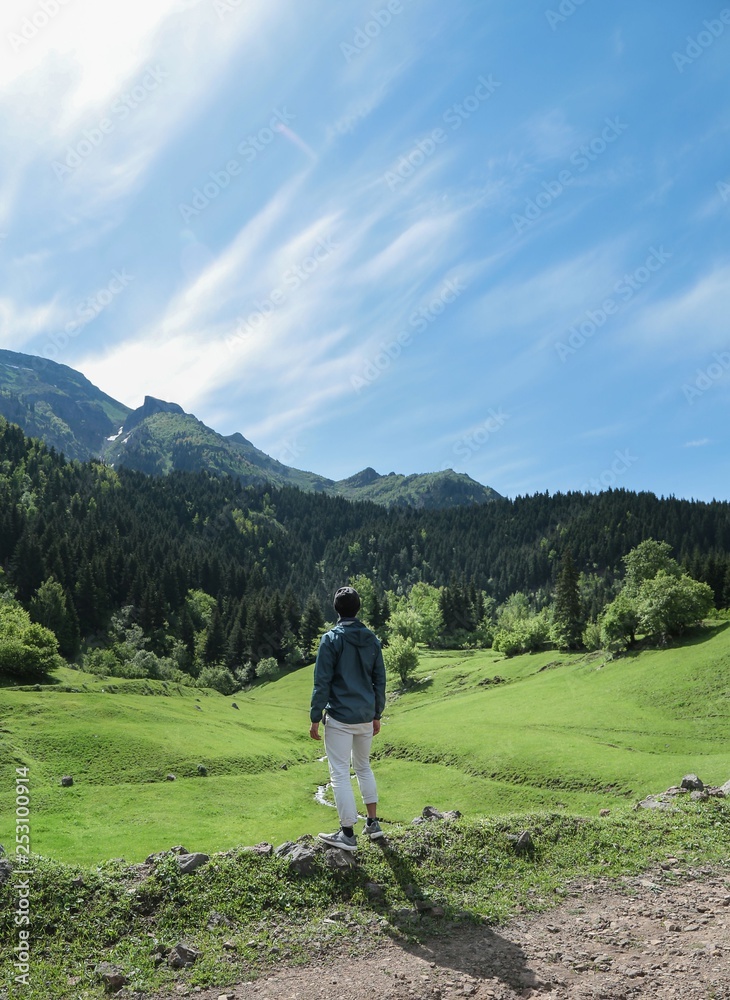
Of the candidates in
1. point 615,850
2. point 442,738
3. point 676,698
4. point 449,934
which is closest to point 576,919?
point 449,934

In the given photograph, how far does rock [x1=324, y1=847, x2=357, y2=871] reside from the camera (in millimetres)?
10750

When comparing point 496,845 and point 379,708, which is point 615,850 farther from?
point 379,708

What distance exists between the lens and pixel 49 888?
32.1 ft

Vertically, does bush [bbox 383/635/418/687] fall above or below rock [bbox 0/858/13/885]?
below

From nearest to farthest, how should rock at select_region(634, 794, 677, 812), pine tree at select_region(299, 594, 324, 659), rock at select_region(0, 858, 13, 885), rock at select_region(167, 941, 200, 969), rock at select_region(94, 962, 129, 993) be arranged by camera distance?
rock at select_region(94, 962, 129, 993)
rock at select_region(167, 941, 200, 969)
rock at select_region(0, 858, 13, 885)
rock at select_region(634, 794, 677, 812)
pine tree at select_region(299, 594, 324, 659)

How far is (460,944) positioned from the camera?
29.5 ft

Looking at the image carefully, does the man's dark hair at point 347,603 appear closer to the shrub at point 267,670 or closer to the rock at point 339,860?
the rock at point 339,860

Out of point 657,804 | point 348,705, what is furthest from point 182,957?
point 657,804

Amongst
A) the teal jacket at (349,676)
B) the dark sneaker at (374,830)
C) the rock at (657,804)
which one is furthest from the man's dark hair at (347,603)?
the rock at (657,804)

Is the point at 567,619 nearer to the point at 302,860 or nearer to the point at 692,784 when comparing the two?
the point at 692,784

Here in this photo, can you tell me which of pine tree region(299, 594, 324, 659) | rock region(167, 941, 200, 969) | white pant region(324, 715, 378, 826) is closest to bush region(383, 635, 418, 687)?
pine tree region(299, 594, 324, 659)

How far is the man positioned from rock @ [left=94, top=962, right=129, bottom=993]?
4.22m

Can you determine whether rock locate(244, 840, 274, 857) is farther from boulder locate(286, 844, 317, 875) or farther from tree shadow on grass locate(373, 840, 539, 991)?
tree shadow on grass locate(373, 840, 539, 991)

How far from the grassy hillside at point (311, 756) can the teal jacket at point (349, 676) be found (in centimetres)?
1087
